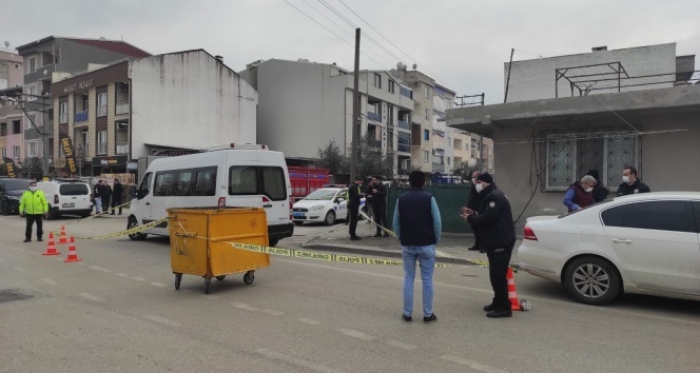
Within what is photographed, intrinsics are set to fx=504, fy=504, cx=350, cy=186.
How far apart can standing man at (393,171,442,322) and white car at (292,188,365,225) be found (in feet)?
41.0

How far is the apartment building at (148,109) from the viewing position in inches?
1420

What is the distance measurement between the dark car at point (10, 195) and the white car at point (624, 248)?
25.3 metres

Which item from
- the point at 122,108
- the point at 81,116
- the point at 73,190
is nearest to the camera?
the point at 73,190

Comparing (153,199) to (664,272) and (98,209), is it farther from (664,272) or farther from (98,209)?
(98,209)

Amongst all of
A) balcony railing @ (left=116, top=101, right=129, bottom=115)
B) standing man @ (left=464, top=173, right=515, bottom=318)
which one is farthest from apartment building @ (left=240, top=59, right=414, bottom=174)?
standing man @ (left=464, top=173, right=515, bottom=318)

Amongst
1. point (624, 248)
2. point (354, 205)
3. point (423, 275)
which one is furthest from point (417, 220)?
point (354, 205)

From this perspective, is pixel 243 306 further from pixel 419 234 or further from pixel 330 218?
pixel 330 218

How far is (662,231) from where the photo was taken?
19.9 ft

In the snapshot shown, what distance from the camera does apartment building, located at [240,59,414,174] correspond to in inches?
1784

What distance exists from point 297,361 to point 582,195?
659 cm

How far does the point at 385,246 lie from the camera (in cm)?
1198

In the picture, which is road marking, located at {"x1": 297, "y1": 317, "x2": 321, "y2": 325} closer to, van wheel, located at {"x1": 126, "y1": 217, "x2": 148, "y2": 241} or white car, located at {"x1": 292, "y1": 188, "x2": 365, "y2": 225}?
van wheel, located at {"x1": 126, "y1": 217, "x2": 148, "y2": 241}

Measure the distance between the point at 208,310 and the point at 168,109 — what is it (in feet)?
113

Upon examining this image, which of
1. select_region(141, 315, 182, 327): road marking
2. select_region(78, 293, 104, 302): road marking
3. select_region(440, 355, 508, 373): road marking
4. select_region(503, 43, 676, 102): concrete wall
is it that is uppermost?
select_region(503, 43, 676, 102): concrete wall
